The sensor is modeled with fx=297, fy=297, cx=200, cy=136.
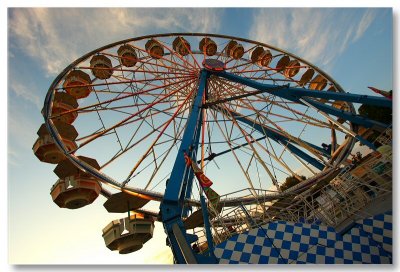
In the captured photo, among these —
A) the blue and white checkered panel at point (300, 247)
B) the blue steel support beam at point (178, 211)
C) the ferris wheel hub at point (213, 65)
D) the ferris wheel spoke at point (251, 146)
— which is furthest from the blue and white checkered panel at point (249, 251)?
the ferris wheel hub at point (213, 65)

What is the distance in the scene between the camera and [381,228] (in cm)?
497

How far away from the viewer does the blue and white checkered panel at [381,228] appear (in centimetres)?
481

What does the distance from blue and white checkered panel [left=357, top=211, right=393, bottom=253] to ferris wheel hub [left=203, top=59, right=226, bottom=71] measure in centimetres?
626

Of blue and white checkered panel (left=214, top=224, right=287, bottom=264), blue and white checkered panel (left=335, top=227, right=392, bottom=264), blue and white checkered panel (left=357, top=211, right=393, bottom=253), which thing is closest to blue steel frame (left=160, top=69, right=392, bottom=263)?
blue and white checkered panel (left=214, top=224, right=287, bottom=264)

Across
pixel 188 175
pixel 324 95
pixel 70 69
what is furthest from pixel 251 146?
pixel 70 69

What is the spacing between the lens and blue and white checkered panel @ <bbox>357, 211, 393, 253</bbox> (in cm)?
481

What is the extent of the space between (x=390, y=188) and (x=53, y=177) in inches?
300

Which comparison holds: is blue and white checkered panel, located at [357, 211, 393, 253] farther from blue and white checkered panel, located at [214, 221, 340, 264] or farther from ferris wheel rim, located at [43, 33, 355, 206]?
ferris wheel rim, located at [43, 33, 355, 206]

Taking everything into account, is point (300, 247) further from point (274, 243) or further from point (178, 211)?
point (178, 211)

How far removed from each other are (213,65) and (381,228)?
6746 mm

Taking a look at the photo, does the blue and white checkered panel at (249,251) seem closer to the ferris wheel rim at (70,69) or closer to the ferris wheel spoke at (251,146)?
the ferris wheel spoke at (251,146)

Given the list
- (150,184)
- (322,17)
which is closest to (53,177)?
(150,184)
